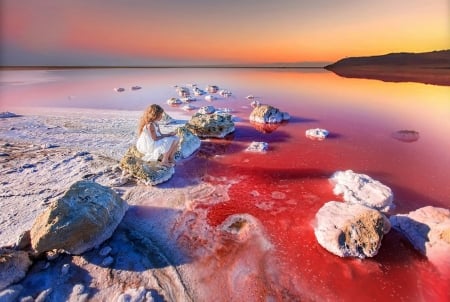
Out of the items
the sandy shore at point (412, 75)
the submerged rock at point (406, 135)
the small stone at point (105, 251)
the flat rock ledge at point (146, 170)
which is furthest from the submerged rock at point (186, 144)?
the sandy shore at point (412, 75)

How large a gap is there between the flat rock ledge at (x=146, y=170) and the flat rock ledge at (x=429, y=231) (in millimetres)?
3503

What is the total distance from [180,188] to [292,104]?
949 centimetres

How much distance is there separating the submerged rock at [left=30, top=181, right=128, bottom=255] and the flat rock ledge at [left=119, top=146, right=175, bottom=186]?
1061 mm

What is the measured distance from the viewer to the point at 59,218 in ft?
8.79

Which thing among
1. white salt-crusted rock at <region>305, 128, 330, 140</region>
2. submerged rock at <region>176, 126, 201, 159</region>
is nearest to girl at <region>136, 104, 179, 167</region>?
submerged rock at <region>176, 126, 201, 159</region>

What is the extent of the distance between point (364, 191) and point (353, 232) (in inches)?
48.3

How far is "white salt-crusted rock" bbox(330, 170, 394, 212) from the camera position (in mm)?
3611

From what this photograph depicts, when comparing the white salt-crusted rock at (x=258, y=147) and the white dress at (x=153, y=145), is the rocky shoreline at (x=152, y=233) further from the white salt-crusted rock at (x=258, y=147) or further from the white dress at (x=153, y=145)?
the white salt-crusted rock at (x=258, y=147)

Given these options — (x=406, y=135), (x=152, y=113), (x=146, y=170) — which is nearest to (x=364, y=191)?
(x=146, y=170)

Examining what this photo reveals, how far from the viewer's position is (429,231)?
9.64 feet

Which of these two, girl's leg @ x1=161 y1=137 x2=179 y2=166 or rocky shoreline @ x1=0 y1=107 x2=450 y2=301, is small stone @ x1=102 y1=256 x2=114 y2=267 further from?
girl's leg @ x1=161 y1=137 x2=179 y2=166

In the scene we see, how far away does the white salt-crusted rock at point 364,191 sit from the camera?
361cm

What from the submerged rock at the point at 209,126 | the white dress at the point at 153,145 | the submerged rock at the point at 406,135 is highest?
the white dress at the point at 153,145

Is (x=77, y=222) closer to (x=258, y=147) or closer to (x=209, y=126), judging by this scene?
(x=258, y=147)
